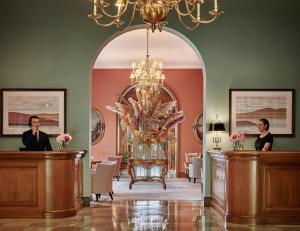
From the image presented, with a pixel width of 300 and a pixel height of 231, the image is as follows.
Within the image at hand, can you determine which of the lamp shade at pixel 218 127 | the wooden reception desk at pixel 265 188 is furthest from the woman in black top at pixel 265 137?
the lamp shade at pixel 218 127

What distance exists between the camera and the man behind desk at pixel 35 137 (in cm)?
861

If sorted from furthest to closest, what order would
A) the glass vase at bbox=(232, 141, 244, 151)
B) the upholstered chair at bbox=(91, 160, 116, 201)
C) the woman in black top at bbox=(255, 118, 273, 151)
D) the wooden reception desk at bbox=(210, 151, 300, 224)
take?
the upholstered chair at bbox=(91, 160, 116, 201), the glass vase at bbox=(232, 141, 244, 151), the woman in black top at bbox=(255, 118, 273, 151), the wooden reception desk at bbox=(210, 151, 300, 224)

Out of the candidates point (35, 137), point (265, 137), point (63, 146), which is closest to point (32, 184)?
point (35, 137)

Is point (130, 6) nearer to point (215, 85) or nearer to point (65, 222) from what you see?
point (215, 85)

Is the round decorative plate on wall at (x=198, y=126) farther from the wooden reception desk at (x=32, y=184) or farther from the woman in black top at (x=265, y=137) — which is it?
the wooden reception desk at (x=32, y=184)

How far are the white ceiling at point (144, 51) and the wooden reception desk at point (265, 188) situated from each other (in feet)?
16.5

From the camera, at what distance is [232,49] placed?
961cm

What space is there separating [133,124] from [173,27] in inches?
220

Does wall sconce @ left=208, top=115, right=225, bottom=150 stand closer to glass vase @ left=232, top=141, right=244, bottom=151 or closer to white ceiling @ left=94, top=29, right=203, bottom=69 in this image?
glass vase @ left=232, top=141, right=244, bottom=151

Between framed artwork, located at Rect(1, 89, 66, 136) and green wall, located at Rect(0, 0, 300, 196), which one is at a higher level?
green wall, located at Rect(0, 0, 300, 196)

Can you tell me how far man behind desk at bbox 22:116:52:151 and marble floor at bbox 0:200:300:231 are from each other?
1220 mm

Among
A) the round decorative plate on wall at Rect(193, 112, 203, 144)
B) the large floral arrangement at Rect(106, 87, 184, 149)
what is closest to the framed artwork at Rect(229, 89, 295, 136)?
the large floral arrangement at Rect(106, 87, 184, 149)

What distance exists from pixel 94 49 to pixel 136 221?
10.7 ft

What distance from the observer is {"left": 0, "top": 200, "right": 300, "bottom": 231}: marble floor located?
23.9ft
